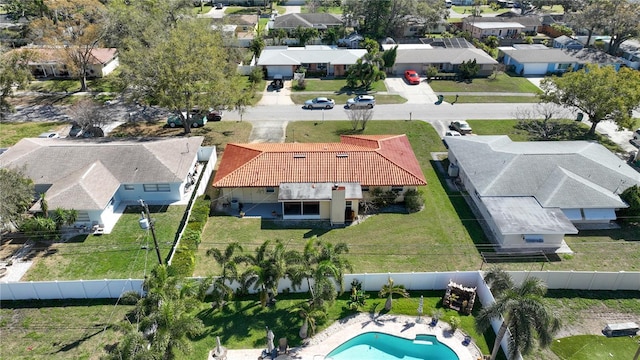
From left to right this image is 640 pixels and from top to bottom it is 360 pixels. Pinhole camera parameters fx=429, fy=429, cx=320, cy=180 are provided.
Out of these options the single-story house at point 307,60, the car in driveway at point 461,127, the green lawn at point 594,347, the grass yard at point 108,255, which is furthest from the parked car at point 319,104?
the green lawn at point 594,347

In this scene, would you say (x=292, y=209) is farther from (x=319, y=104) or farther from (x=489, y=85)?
(x=489, y=85)

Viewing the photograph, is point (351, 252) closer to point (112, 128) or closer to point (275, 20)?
point (112, 128)

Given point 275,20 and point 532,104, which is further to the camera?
point 275,20

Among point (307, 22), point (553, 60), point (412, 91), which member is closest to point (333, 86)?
point (412, 91)

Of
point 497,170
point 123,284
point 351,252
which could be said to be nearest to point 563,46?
point 497,170

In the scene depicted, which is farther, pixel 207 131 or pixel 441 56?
pixel 441 56

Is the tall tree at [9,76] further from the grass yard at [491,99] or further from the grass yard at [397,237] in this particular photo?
the grass yard at [491,99]
